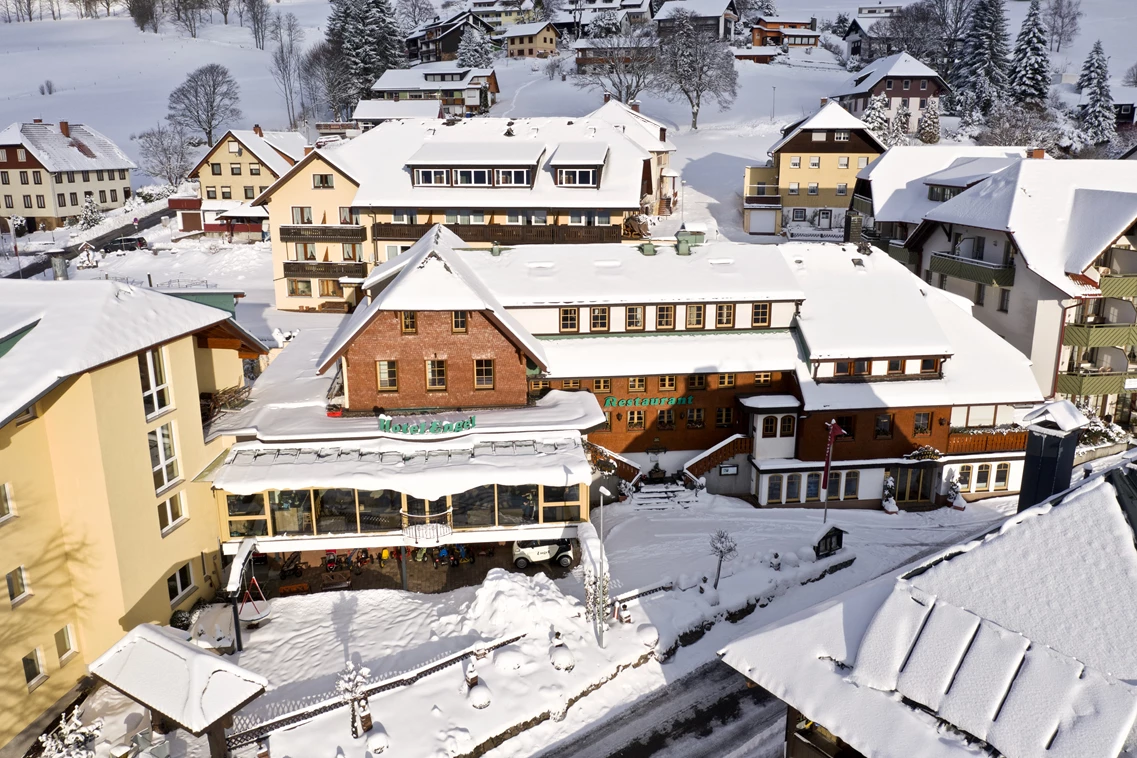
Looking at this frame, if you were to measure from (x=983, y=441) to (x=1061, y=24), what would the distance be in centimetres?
15745

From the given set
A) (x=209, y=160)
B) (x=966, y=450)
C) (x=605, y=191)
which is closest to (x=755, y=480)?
Result: (x=966, y=450)

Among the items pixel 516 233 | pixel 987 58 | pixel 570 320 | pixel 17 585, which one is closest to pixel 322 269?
pixel 516 233

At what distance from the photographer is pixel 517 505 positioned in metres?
28.3

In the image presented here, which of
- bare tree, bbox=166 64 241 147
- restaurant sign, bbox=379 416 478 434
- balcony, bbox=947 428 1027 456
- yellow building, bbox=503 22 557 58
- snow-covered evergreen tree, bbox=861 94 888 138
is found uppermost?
yellow building, bbox=503 22 557 58

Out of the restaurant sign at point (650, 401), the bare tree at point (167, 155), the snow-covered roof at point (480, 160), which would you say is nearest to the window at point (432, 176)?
the snow-covered roof at point (480, 160)

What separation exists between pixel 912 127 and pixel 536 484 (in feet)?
293

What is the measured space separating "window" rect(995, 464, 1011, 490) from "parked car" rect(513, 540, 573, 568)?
20720 millimetres

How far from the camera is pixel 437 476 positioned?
26.7m

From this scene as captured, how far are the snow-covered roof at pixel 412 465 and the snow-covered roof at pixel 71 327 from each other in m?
5.04

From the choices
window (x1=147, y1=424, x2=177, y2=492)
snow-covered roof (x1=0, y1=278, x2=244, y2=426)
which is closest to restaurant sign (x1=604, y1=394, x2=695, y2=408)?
snow-covered roof (x1=0, y1=278, x2=244, y2=426)

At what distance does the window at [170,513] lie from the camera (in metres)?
24.6

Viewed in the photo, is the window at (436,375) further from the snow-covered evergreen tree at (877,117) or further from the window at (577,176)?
the snow-covered evergreen tree at (877,117)

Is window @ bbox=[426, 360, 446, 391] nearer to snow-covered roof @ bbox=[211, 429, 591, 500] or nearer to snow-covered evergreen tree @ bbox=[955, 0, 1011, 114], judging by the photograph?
snow-covered roof @ bbox=[211, 429, 591, 500]

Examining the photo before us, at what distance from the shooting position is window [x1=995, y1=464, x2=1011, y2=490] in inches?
1460
